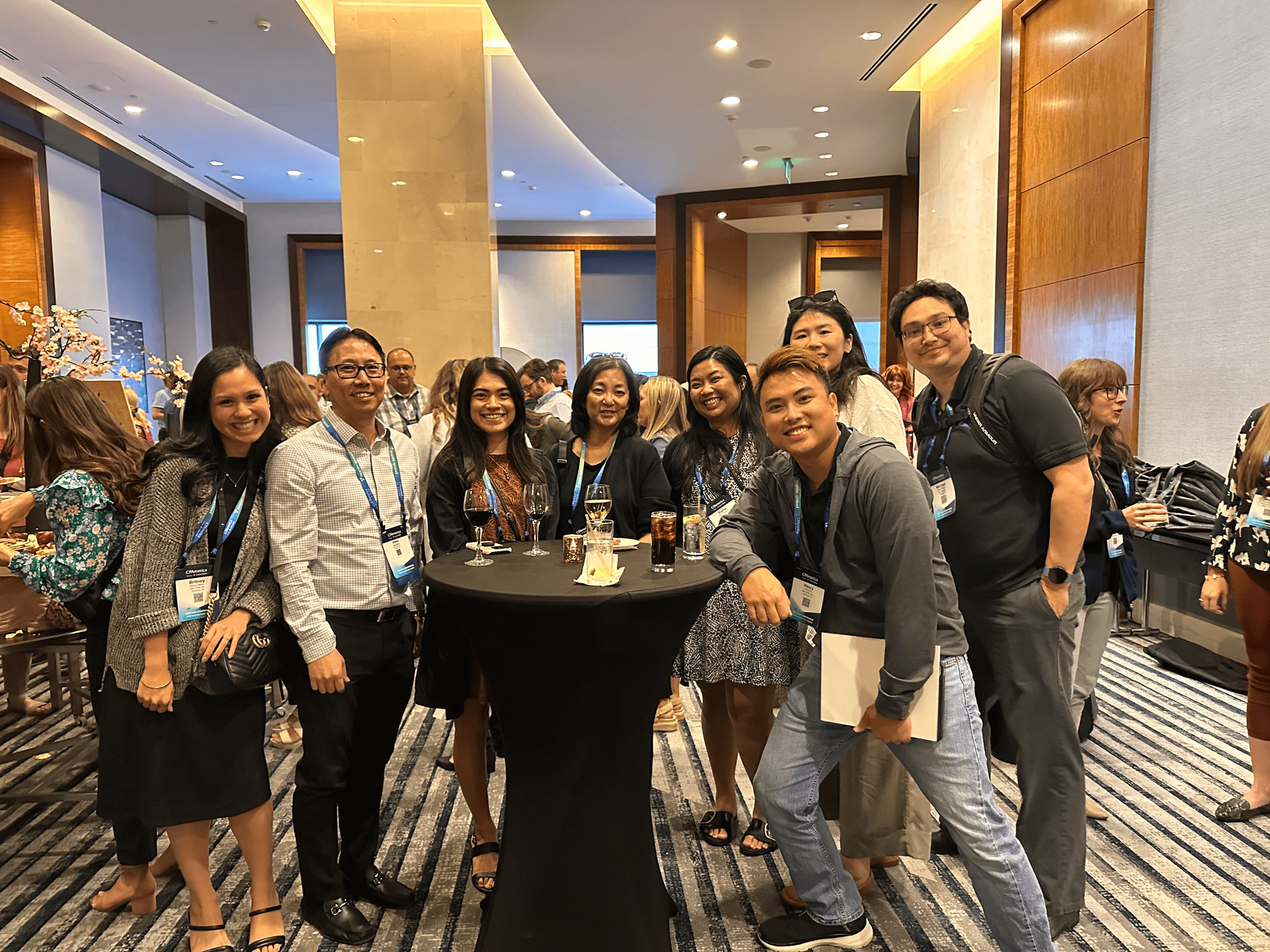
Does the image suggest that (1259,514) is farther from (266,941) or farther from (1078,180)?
(1078,180)

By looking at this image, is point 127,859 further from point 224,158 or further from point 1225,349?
point 224,158

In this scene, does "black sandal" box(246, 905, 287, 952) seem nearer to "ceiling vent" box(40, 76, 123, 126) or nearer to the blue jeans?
the blue jeans

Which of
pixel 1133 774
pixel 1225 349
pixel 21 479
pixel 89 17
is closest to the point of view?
pixel 1133 774

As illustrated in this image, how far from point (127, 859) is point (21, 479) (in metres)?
1.98

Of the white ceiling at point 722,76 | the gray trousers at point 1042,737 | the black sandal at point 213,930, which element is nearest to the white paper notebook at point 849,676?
the gray trousers at point 1042,737

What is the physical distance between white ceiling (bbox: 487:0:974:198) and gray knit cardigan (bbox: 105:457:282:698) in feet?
18.0

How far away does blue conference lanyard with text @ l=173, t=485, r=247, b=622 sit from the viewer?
74.5 inches

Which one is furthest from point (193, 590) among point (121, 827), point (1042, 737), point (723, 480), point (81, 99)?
point (81, 99)

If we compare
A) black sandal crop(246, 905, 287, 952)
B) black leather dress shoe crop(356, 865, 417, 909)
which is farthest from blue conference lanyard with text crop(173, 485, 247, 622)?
black leather dress shoe crop(356, 865, 417, 909)

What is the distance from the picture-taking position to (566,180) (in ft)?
40.4

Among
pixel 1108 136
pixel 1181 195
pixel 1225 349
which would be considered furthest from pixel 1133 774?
pixel 1108 136

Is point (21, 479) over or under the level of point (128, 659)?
over

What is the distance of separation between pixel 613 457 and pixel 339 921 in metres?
1.52

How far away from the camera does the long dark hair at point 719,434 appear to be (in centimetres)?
252
